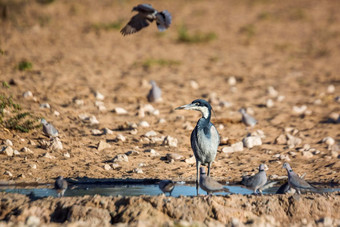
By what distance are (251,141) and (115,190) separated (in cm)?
316

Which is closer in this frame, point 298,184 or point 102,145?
point 298,184

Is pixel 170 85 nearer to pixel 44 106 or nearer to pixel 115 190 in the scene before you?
pixel 44 106

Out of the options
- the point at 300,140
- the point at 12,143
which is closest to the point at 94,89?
the point at 12,143

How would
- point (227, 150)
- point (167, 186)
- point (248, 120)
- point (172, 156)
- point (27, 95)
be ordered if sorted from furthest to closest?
1. point (27, 95)
2. point (248, 120)
3. point (227, 150)
4. point (172, 156)
5. point (167, 186)

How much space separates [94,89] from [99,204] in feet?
22.1

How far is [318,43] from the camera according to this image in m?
18.0

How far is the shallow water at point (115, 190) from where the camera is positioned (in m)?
7.05

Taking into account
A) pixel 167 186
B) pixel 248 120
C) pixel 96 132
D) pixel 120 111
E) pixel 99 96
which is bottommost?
pixel 167 186

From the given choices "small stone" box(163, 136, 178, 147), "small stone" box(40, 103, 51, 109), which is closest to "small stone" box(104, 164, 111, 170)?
"small stone" box(163, 136, 178, 147)

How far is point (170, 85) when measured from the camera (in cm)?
1327

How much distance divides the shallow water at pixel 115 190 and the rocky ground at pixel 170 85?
32 centimetres

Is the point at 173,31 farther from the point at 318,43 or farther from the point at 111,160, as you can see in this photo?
the point at 111,160

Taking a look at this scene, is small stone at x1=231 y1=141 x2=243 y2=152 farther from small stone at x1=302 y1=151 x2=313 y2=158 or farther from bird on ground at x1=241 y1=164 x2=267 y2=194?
bird on ground at x1=241 y1=164 x2=267 y2=194

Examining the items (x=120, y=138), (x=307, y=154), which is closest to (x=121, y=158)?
(x=120, y=138)
